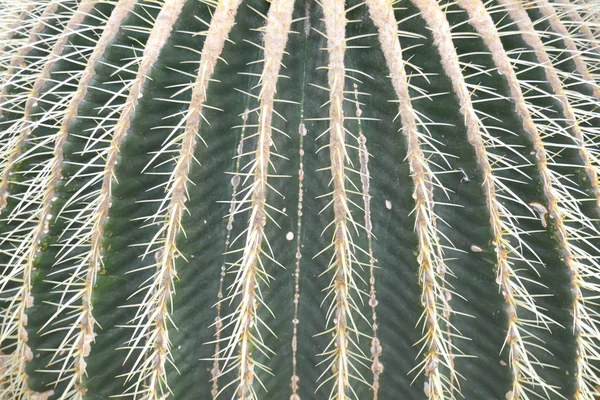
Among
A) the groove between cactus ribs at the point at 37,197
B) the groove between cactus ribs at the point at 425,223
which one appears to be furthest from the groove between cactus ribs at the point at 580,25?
the groove between cactus ribs at the point at 37,197

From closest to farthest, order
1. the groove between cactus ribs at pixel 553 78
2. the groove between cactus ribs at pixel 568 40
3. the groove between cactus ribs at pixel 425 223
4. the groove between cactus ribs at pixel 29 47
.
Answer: the groove between cactus ribs at pixel 425 223, the groove between cactus ribs at pixel 553 78, the groove between cactus ribs at pixel 568 40, the groove between cactus ribs at pixel 29 47

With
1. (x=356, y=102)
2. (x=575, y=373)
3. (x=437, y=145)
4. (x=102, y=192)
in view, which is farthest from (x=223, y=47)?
(x=575, y=373)

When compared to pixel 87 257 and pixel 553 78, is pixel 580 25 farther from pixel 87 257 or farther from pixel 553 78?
pixel 87 257

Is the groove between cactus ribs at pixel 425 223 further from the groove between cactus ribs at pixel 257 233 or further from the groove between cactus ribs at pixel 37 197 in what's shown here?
the groove between cactus ribs at pixel 37 197

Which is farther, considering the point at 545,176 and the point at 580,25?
the point at 580,25

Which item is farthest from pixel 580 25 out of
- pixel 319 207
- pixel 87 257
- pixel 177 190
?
pixel 87 257

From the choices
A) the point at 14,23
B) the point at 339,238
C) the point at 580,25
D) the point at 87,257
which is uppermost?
the point at 580,25

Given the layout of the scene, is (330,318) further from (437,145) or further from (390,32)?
(390,32)

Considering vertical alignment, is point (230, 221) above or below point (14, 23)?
below
